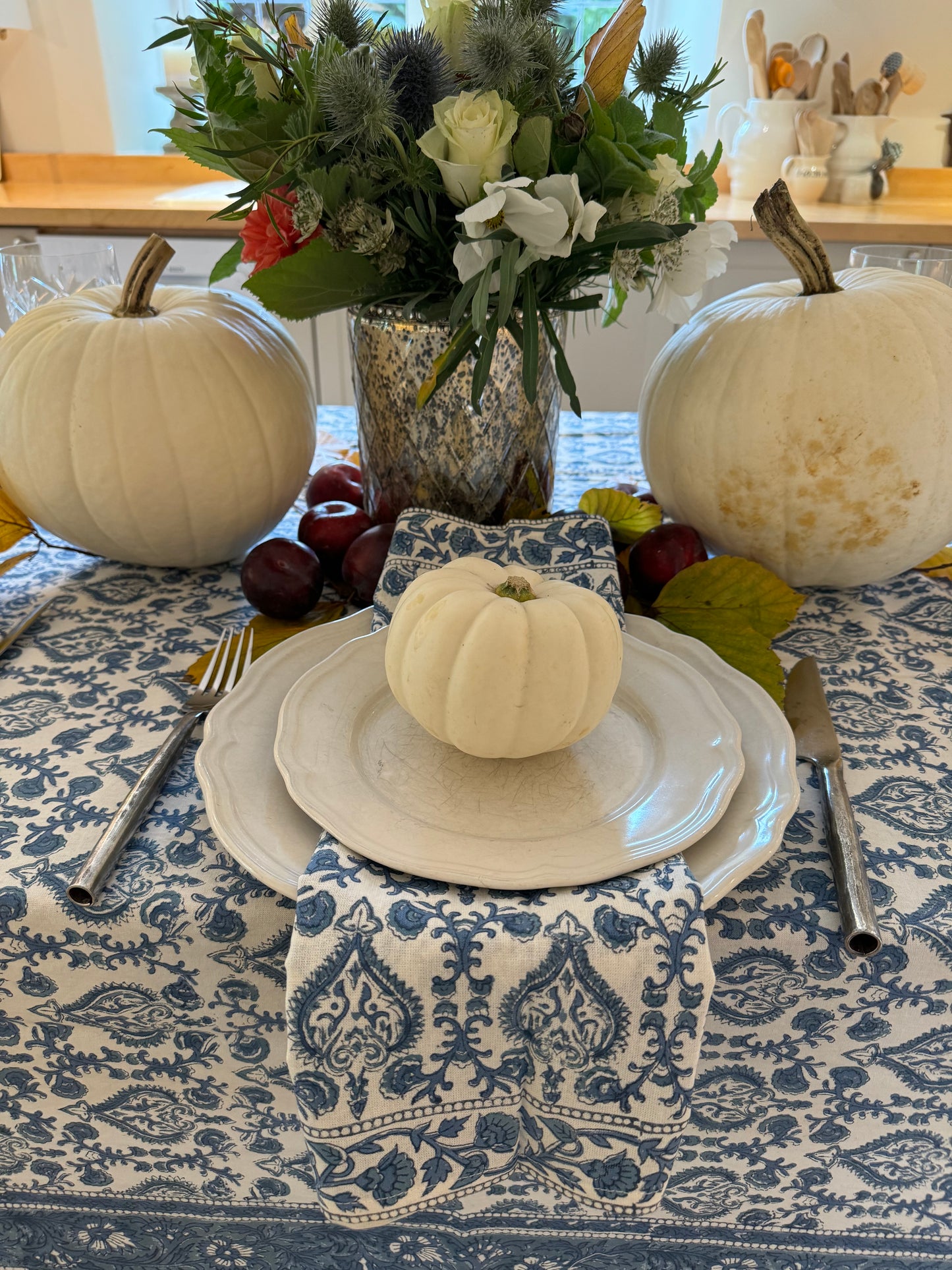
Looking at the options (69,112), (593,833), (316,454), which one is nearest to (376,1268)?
(593,833)

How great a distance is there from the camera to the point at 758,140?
8.11 ft

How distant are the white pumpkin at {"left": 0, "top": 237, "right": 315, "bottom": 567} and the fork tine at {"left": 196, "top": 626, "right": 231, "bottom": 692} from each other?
0.15 m

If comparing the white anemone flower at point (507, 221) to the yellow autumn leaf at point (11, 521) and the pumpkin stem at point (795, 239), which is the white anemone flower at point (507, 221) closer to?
the pumpkin stem at point (795, 239)

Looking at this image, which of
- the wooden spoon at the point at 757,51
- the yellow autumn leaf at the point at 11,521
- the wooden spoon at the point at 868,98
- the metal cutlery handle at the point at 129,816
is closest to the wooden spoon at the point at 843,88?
the wooden spoon at the point at 868,98

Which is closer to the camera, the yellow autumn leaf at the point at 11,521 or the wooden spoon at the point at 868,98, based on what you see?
the yellow autumn leaf at the point at 11,521

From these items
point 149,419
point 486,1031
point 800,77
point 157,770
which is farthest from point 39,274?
point 800,77

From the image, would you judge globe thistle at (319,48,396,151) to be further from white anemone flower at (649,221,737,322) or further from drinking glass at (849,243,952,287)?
drinking glass at (849,243,952,287)

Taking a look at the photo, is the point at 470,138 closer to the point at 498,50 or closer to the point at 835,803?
the point at 498,50

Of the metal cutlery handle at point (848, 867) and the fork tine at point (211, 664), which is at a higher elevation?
the fork tine at point (211, 664)

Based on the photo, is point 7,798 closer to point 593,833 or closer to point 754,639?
point 593,833

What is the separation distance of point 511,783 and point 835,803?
0.21 metres

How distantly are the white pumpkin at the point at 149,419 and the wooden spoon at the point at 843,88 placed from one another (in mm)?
2291

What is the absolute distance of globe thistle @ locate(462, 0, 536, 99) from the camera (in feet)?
1.98

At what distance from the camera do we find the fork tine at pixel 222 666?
688mm
